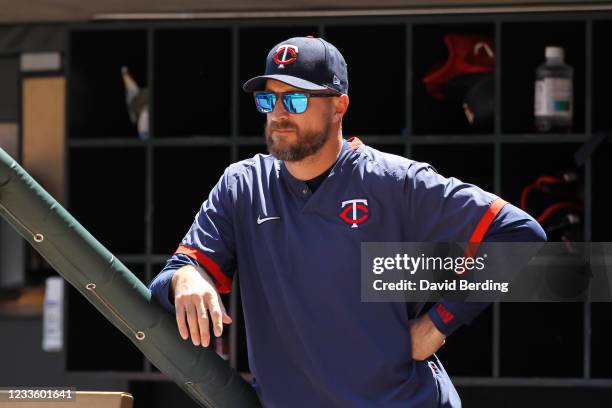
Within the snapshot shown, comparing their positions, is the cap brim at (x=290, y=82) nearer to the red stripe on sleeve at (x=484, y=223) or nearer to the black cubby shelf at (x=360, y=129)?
the red stripe on sleeve at (x=484, y=223)

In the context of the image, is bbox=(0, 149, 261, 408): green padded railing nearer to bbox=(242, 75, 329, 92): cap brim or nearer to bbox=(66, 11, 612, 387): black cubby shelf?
bbox=(242, 75, 329, 92): cap brim

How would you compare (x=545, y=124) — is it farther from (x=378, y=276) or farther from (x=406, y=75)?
(x=378, y=276)

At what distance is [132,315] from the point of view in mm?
1901

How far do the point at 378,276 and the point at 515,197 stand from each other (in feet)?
7.99

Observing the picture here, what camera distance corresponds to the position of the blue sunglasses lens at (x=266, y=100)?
2145mm

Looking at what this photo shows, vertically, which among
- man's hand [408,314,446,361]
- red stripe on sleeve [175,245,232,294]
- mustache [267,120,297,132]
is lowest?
man's hand [408,314,446,361]

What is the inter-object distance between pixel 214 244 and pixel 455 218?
17.6 inches

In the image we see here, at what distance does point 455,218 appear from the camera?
214cm

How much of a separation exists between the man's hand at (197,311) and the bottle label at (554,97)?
8.82 ft

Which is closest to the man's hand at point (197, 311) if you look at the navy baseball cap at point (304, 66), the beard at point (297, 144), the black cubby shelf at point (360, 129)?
the beard at point (297, 144)

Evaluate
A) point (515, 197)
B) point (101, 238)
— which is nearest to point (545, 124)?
point (515, 197)

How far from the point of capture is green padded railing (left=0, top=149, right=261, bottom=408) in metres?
1.77

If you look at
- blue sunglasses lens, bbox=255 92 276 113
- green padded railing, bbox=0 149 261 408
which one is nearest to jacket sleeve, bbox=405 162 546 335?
blue sunglasses lens, bbox=255 92 276 113

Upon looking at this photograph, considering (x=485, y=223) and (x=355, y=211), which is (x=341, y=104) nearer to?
(x=355, y=211)
